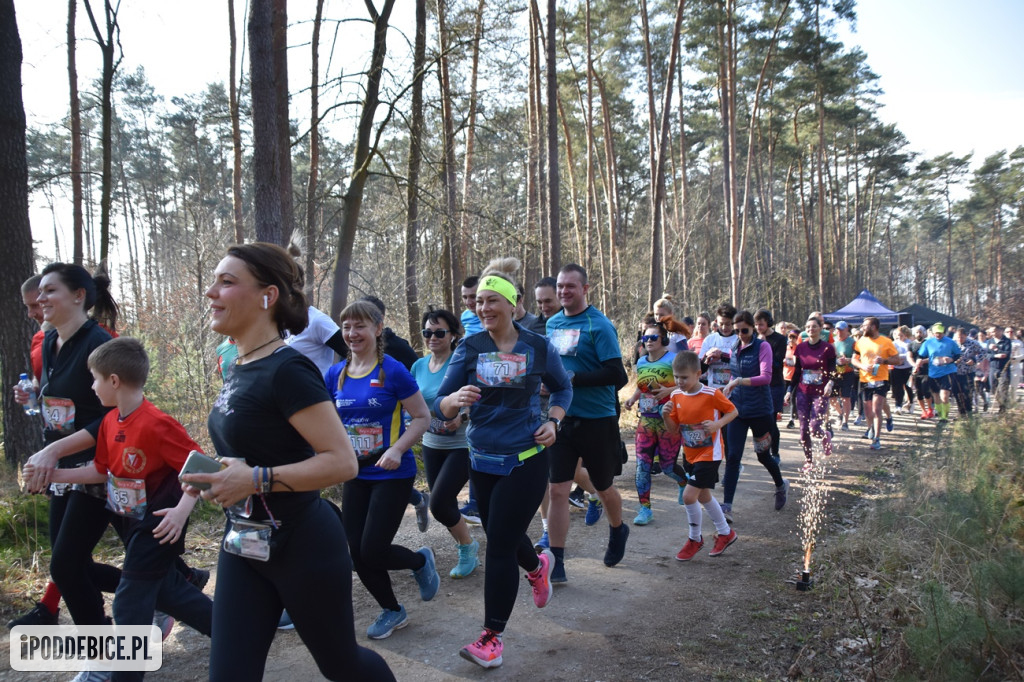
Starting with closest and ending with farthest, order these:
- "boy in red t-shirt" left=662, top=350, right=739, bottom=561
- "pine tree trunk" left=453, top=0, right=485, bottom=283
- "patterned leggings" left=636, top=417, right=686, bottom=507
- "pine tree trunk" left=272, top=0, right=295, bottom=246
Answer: "boy in red t-shirt" left=662, top=350, right=739, bottom=561
"patterned leggings" left=636, top=417, right=686, bottom=507
"pine tree trunk" left=272, top=0, right=295, bottom=246
"pine tree trunk" left=453, top=0, right=485, bottom=283

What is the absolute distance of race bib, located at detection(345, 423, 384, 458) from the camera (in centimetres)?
409

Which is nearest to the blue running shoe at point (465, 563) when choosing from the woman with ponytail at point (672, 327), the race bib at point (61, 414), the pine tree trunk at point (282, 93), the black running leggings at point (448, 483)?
the black running leggings at point (448, 483)

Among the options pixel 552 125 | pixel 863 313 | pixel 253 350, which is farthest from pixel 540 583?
pixel 863 313

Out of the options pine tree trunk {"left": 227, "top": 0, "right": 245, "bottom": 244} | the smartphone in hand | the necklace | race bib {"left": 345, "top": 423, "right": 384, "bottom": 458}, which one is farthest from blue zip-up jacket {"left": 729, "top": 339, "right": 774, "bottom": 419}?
pine tree trunk {"left": 227, "top": 0, "right": 245, "bottom": 244}

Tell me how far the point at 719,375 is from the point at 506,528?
4.52 meters

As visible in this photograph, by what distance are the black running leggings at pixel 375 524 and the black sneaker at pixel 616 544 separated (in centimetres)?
184

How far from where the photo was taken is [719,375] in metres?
7.57

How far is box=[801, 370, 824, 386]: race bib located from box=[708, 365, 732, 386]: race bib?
261 centimetres

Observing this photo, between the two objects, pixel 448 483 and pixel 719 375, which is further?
pixel 719 375

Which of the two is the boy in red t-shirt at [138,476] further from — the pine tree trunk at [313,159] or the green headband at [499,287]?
the pine tree trunk at [313,159]

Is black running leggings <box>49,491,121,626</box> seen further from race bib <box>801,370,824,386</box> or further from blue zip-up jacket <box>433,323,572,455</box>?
race bib <box>801,370,824,386</box>

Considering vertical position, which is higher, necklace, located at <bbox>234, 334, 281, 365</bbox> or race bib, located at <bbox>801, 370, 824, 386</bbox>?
necklace, located at <bbox>234, 334, 281, 365</bbox>

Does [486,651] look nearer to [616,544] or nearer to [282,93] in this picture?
[616,544]

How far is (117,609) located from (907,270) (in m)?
91.8
